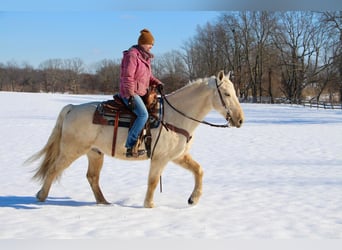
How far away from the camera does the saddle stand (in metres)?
4.20

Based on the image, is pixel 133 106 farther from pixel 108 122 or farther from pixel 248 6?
pixel 248 6

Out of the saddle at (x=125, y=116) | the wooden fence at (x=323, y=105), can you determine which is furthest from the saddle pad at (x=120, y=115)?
the wooden fence at (x=323, y=105)

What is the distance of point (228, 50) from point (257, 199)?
49.8 feet

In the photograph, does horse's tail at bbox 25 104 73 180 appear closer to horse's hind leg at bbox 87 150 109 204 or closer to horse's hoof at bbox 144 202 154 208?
horse's hind leg at bbox 87 150 109 204

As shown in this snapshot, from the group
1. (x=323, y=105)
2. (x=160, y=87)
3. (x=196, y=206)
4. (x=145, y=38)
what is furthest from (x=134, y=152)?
(x=323, y=105)

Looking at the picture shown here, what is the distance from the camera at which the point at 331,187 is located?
5.56 metres

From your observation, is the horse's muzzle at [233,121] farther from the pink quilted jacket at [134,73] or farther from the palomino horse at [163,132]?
the pink quilted jacket at [134,73]

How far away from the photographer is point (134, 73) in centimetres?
407

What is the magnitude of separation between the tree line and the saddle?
3.40m

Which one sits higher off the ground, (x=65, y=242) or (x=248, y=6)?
(x=248, y=6)

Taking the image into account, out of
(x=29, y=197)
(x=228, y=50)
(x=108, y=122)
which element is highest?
(x=228, y=50)

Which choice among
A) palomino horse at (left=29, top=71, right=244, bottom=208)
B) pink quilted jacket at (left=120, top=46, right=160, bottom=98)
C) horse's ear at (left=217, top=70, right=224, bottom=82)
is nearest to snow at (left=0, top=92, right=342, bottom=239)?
palomino horse at (left=29, top=71, right=244, bottom=208)

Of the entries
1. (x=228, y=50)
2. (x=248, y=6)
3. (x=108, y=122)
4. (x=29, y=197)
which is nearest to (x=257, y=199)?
(x=108, y=122)

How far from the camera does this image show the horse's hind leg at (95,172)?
4.58 metres
